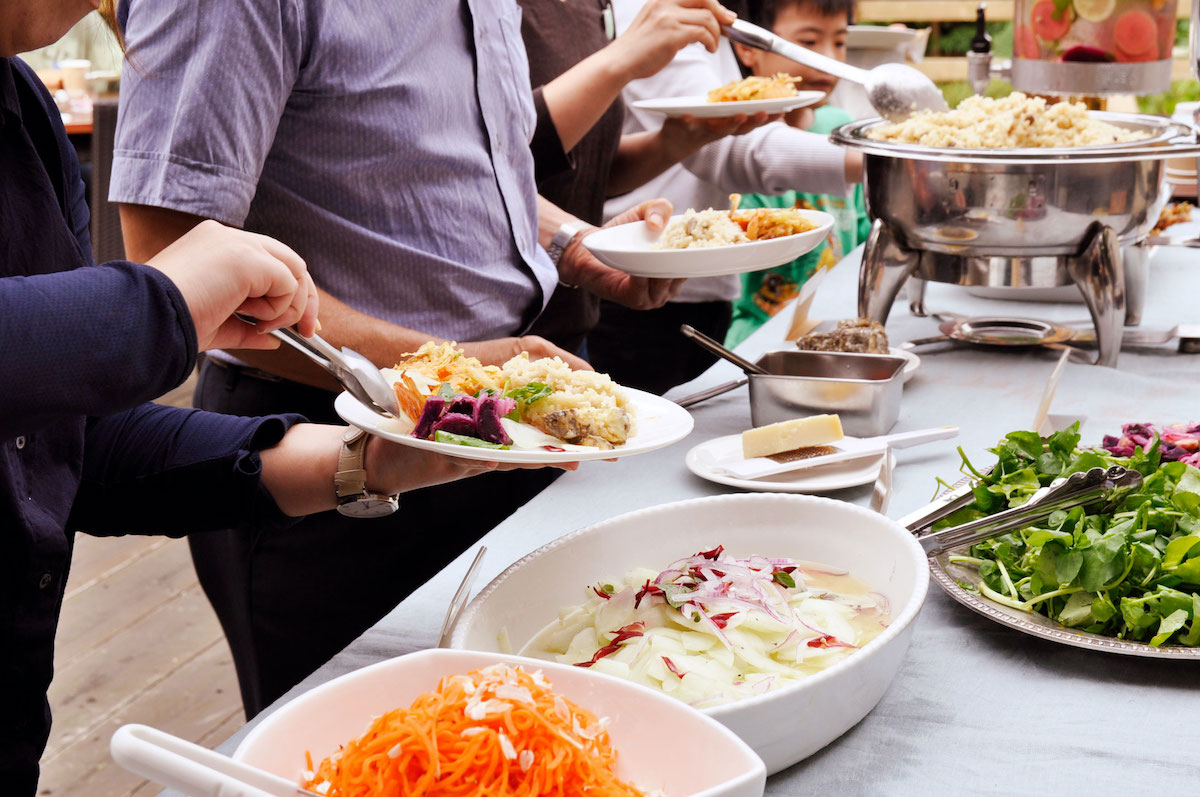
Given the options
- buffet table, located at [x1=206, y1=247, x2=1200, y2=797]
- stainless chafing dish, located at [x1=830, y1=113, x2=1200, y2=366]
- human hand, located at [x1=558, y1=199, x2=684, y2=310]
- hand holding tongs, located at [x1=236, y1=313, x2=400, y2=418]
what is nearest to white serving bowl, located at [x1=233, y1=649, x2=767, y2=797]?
buffet table, located at [x1=206, y1=247, x2=1200, y2=797]

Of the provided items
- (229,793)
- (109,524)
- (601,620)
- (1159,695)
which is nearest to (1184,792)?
(1159,695)

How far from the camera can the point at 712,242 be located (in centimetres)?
165

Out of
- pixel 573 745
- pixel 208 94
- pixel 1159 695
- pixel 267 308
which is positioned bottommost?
pixel 1159 695

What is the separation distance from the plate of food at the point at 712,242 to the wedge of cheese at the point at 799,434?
1.06 ft

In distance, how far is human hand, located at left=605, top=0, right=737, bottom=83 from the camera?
188 cm

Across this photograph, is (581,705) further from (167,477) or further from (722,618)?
(167,477)

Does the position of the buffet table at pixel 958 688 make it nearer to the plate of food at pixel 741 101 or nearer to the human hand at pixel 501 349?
the human hand at pixel 501 349

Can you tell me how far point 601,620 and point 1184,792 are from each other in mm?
424

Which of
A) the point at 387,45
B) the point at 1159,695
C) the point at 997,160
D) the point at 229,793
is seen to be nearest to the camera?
the point at 229,793

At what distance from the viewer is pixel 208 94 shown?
1.16 m

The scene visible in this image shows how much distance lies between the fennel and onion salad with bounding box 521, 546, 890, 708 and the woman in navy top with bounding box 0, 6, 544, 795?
0.58ft

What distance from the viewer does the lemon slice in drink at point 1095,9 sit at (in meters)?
2.47

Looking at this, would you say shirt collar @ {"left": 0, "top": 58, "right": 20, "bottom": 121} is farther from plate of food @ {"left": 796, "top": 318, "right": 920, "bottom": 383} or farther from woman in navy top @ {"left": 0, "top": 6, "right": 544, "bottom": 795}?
plate of food @ {"left": 796, "top": 318, "right": 920, "bottom": 383}

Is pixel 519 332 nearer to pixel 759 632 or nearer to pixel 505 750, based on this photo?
pixel 759 632
